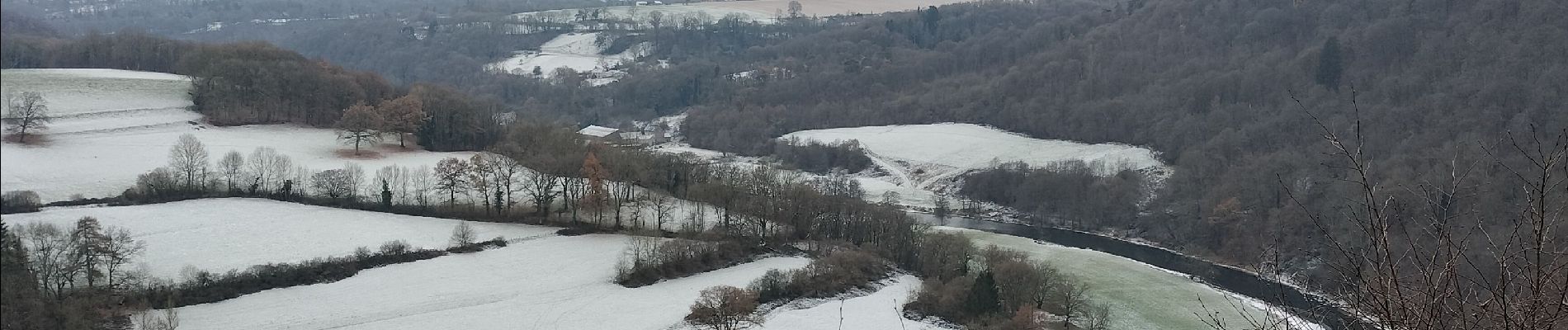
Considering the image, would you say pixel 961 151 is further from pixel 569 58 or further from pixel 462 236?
pixel 569 58

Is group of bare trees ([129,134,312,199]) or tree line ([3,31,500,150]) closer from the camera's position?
group of bare trees ([129,134,312,199])

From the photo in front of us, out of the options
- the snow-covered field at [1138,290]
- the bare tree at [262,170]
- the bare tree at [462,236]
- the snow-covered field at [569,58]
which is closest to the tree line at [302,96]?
the bare tree at [262,170]

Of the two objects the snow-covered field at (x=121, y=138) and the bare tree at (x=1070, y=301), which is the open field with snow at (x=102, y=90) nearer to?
the snow-covered field at (x=121, y=138)

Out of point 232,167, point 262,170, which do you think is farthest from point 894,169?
point 232,167

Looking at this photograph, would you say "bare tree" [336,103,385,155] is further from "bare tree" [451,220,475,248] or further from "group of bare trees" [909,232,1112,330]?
"group of bare trees" [909,232,1112,330]

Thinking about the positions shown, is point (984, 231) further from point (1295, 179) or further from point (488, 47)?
point (488, 47)

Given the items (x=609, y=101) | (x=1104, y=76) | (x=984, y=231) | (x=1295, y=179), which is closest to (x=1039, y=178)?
A: (x=984, y=231)

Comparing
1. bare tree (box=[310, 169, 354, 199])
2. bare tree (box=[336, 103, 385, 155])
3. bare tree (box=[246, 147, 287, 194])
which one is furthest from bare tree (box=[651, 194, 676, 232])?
bare tree (box=[336, 103, 385, 155])
